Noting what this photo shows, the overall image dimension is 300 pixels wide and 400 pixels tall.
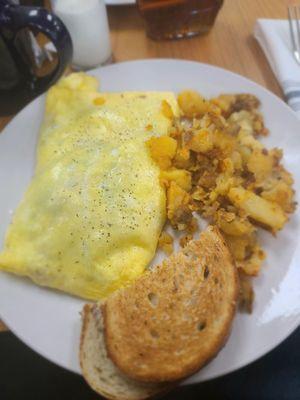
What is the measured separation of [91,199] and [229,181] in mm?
354

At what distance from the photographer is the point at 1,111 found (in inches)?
50.2

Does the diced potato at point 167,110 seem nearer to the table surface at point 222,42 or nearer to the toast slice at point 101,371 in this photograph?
the table surface at point 222,42

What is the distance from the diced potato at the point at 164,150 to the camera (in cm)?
106

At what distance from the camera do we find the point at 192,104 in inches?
46.1

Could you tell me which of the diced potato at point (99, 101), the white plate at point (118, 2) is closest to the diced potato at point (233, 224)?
the diced potato at point (99, 101)

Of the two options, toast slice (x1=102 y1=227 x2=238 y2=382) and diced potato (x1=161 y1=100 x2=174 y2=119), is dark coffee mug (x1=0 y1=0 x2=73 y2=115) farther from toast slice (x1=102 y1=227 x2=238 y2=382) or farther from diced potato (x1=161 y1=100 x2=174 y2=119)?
toast slice (x1=102 y1=227 x2=238 y2=382)

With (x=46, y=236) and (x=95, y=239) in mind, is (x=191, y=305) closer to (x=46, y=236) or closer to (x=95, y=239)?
(x=95, y=239)

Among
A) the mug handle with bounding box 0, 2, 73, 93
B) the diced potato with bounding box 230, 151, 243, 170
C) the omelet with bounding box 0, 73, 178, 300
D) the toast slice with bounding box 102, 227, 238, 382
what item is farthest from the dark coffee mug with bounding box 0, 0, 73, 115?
the toast slice with bounding box 102, 227, 238, 382

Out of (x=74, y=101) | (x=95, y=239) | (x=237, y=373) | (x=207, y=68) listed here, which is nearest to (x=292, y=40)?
(x=207, y=68)

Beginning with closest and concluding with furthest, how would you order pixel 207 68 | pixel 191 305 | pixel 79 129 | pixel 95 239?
pixel 191 305, pixel 95 239, pixel 79 129, pixel 207 68

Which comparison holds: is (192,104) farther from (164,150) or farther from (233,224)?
(233,224)

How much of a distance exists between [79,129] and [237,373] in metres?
0.79

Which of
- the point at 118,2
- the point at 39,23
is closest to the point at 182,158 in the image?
the point at 39,23

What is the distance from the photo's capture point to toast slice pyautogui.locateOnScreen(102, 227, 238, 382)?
783mm
